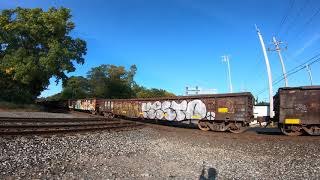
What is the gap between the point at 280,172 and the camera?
890cm

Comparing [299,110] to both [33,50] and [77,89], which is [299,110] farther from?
[77,89]

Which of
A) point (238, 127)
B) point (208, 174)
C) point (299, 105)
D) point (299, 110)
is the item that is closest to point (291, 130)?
point (299, 110)

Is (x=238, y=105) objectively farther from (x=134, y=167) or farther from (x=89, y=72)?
(x=89, y=72)

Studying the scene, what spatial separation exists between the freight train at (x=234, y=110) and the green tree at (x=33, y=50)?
13.8 meters

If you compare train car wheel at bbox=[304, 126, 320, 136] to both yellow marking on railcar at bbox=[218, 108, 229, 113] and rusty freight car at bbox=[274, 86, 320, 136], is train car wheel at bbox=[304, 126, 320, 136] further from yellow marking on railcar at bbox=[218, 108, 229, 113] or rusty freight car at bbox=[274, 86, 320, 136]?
yellow marking on railcar at bbox=[218, 108, 229, 113]

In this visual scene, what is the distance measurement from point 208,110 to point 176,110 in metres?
3.71

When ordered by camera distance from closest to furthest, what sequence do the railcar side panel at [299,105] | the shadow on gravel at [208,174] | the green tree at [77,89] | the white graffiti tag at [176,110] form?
the shadow on gravel at [208,174], the railcar side panel at [299,105], the white graffiti tag at [176,110], the green tree at [77,89]

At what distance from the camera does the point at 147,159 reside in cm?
1020

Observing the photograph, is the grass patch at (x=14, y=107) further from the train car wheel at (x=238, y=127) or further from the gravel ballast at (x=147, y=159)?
the train car wheel at (x=238, y=127)

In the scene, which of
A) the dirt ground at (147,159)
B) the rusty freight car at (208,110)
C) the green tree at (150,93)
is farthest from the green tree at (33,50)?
the green tree at (150,93)

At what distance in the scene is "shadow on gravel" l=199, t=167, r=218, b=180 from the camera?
8.16 meters

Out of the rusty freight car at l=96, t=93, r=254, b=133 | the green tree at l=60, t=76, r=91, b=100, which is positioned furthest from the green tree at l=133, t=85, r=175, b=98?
the rusty freight car at l=96, t=93, r=254, b=133

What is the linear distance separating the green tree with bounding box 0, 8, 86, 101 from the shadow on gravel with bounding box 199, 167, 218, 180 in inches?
1220

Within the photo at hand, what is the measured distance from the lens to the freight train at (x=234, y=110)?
59.4ft
